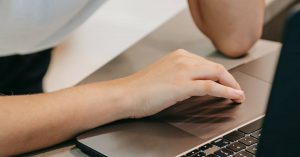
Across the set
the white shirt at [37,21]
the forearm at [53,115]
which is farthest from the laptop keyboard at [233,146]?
the white shirt at [37,21]

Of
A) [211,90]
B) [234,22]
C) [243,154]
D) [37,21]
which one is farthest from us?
[234,22]

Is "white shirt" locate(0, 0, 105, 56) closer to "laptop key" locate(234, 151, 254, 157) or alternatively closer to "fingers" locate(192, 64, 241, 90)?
"fingers" locate(192, 64, 241, 90)

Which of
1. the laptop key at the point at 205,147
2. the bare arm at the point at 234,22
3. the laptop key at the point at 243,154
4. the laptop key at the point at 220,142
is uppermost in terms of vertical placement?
the bare arm at the point at 234,22

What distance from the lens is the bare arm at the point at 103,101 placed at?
0.79 meters

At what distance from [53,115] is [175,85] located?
18 cm

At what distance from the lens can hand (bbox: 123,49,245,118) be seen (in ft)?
2.74

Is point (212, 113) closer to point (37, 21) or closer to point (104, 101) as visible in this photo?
point (104, 101)

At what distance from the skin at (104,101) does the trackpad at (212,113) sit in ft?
0.05

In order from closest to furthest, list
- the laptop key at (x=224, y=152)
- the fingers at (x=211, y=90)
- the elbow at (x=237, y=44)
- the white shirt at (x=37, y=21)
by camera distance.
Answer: the laptop key at (x=224, y=152) → the fingers at (x=211, y=90) → the white shirt at (x=37, y=21) → the elbow at (x=237, y=44)

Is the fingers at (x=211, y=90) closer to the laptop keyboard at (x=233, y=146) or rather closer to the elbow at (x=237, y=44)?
the laptop keyboard at (x=233, y=146)

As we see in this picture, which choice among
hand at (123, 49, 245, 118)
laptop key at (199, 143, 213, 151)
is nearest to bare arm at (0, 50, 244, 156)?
hand at (123, 49, 245, 118)

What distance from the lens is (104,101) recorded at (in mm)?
823

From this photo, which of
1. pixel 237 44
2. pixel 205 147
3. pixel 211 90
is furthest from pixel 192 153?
pixel 237 44

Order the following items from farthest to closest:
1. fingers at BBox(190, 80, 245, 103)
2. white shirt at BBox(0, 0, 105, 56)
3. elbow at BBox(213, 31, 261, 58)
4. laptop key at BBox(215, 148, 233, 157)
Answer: elbow at BBox(213, 31, 261, 58)
white shirt at BBox(0, 0, 105, 56)
fingers at BBox(190, 80, 245, 103)
laptop key at BBox(215, 148, 233, 157)
